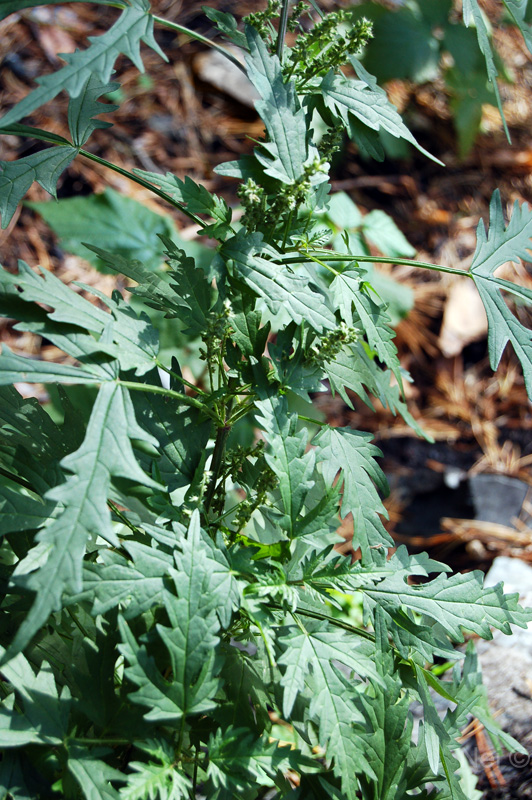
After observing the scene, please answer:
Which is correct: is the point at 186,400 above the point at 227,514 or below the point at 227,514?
above

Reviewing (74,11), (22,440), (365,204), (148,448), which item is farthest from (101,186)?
A: (22,440)

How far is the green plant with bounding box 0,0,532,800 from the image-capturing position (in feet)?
2.58

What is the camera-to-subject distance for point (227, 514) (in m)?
0.94

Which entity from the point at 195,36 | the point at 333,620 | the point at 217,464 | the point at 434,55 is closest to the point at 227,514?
the point at 217,464

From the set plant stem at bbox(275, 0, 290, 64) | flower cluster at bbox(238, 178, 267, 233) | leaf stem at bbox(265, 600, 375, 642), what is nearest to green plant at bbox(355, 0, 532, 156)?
plant stem at bbox(275, 0, 290, 64)

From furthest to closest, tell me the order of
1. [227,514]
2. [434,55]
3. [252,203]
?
[434,55] → [227,514] → [252,203]

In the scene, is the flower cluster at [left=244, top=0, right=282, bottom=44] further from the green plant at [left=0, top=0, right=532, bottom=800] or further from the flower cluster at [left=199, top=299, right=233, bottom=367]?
the flower cluster at [left=199, top=299, right=233, bottom=367]

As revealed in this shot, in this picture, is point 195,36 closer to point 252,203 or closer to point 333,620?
point 252,203

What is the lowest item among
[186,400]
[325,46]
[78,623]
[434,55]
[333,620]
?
[333,620]

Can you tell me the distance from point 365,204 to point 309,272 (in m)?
2.47

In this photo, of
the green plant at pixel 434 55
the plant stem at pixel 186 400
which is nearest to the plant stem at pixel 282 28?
the plant stem at pixel 186 400

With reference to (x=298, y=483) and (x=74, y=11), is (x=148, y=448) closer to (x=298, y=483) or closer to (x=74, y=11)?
(x=298, y=483)

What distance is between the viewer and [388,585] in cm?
93

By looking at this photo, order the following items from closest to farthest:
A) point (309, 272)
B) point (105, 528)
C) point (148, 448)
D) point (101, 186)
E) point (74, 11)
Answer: point (105, 528)
point (309, 272)
point (148, 448)
point (101, 186)
point (74, 11)
